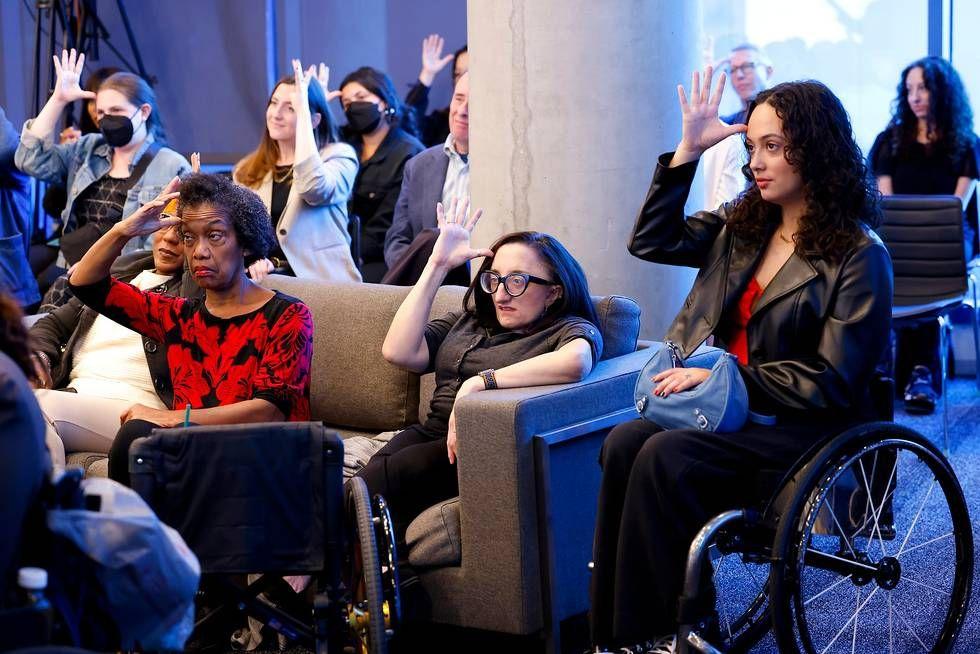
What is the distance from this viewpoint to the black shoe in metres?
5.66

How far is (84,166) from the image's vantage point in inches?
215

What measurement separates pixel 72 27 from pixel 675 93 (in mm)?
4544

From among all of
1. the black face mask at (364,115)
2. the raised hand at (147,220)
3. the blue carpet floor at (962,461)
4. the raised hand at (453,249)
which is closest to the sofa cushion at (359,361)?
the raised hand at (453,249)

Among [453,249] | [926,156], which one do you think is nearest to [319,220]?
[453,249]

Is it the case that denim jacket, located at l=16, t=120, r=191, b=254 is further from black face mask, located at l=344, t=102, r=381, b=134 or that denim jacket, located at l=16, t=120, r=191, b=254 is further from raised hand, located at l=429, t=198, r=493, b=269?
raised hand, located at l=429, t=198, r=493, b=269

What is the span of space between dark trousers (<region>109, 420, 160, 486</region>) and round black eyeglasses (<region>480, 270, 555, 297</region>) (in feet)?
2.97

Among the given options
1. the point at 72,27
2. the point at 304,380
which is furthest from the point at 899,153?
the point at 72,27

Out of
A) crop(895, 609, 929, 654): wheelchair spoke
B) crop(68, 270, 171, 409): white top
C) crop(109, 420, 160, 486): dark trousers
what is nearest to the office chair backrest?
crop(895, 609, 929, 654): wheelchair spoke

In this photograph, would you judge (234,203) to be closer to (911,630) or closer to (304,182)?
(304,182)

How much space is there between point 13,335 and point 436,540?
1301mm

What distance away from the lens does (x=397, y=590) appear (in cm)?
283

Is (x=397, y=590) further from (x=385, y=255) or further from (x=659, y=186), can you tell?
(x=385, y=255)

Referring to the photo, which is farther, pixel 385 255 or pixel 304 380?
pixel 385 255

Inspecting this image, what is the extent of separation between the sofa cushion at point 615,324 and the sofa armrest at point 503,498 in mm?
352
